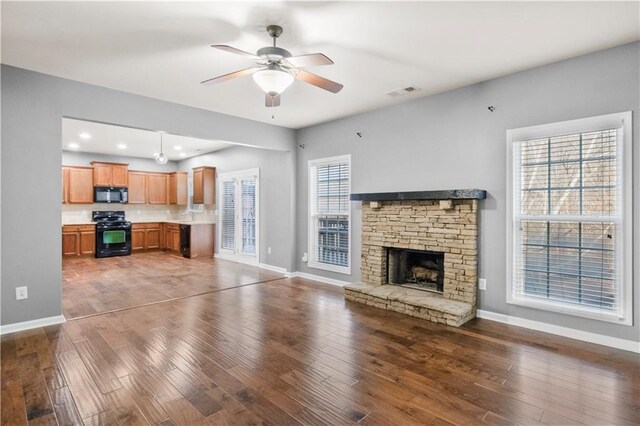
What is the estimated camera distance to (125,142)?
23.7 feet

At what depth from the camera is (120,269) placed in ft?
22.1

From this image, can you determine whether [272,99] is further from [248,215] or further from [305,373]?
[248,215]

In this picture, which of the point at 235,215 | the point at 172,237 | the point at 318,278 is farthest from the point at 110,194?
the point at 318,278

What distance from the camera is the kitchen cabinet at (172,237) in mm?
8711

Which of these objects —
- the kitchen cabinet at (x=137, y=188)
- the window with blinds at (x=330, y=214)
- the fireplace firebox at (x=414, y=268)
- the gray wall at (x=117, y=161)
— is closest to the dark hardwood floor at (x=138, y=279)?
the window with blinds at (x=330, y=214)

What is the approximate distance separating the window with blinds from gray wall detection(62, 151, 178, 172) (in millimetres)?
6100

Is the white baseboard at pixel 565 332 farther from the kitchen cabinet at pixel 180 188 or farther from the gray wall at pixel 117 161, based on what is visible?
the gray wall at pixel 117 161

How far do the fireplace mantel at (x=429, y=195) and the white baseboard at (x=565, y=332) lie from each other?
4.41 feet

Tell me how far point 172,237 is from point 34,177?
5.65 metres

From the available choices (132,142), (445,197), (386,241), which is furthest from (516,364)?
(132,142)

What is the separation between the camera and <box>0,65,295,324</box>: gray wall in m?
3.37

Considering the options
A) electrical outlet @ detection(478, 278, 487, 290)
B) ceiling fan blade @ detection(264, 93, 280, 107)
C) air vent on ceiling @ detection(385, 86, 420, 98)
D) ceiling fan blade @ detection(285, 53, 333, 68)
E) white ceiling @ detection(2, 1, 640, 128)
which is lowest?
electrical outlet @ detection(478, 278, 487, 290)

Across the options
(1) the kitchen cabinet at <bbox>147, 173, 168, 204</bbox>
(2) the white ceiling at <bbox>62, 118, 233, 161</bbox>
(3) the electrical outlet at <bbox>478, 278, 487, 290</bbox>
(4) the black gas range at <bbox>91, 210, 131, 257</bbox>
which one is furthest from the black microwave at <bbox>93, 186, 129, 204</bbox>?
(3) the electrical outlet at <bbox>478, 278, 487, 290</bbox>

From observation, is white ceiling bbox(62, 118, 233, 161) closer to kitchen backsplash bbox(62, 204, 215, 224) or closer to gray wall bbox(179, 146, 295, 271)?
gray wall bbox(179, 146, 295, 271)
